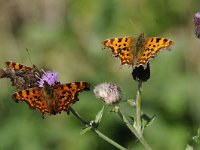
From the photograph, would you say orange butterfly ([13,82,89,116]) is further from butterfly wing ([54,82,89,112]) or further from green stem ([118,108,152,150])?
green stem ([118,108,152,150])

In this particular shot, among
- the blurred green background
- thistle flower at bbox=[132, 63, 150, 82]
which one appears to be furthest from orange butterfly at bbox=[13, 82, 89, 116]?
the blurred green background

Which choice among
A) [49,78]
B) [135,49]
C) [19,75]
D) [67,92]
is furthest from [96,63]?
[67,92]

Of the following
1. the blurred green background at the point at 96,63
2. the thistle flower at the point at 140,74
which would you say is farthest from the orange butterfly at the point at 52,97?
the blurred green background at the point at 96,63

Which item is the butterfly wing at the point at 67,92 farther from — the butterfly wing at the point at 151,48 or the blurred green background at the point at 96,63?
the blurred green background at the point at 96,63

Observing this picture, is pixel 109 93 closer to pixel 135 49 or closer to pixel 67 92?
pixel 135 49

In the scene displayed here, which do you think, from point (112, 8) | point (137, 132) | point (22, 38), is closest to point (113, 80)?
point (112, 8)
